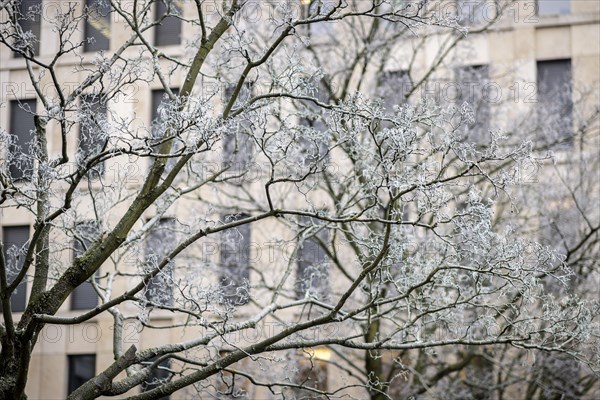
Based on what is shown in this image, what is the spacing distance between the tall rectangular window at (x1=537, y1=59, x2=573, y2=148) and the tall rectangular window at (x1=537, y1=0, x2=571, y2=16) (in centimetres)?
134

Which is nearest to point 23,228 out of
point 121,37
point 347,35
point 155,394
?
point 121,37

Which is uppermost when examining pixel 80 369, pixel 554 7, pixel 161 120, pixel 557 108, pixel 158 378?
pixel 554 7

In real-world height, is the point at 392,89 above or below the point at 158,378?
above

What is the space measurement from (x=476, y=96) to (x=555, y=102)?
2312mm

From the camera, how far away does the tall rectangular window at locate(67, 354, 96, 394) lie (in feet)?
89.8

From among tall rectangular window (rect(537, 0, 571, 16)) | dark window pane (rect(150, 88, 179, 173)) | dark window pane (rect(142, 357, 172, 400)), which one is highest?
tall rectangular window (rect(537, 0, 571, 16))

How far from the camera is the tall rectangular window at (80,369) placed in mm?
27359

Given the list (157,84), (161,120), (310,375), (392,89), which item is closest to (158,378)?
(161,120)

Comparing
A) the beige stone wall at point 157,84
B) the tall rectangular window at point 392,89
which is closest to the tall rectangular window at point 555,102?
the beige stone wall at point 157,84

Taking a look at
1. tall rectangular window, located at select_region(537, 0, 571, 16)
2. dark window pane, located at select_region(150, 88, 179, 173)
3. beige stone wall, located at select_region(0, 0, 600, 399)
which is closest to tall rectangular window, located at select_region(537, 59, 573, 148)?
beige stone wall, located at select_region(0, 0, 600, 399)

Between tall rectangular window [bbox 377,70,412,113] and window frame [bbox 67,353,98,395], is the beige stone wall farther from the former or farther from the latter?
tall rectangular window [bbox 377,70,412,113]

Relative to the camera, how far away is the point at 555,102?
2353 centimetres

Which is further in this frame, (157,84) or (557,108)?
(157,84)

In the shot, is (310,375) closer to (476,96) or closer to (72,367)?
(476,96)
